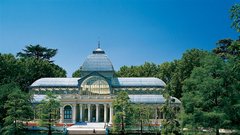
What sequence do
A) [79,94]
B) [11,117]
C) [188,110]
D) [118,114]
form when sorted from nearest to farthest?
[188,110] → [11,117] → [118,114] → [79,94]

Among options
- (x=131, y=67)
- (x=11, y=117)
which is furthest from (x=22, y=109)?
(x=131, y=67)

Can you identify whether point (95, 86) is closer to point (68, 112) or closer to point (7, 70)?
point (68, 112)

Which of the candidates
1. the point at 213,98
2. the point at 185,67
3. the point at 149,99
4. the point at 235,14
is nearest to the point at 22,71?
the point at 149,99

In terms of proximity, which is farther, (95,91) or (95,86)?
(95,86)

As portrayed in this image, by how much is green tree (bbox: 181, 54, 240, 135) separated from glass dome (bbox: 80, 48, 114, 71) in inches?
1347

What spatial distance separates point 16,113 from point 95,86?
25406mm

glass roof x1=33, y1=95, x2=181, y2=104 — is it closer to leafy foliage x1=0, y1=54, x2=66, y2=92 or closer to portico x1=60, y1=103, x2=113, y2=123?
portico x1=60, y1=103, x2=113, y2=123

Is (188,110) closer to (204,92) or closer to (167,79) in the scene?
(204,92)

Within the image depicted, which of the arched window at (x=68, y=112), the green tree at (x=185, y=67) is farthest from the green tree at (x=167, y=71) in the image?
the arched window at (x=68, y=112)

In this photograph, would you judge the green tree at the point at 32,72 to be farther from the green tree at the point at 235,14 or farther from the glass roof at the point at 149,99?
the green tree at the point at 235,14

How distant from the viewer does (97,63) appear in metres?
77.2

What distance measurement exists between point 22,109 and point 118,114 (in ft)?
42.3

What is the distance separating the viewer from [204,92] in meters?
43.0

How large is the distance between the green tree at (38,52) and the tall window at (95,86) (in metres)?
38.2
